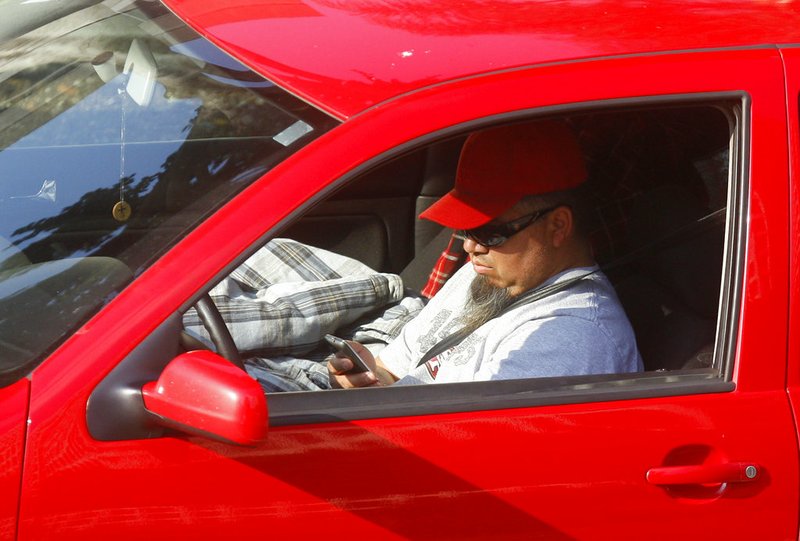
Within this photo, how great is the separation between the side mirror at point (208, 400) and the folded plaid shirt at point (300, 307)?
63cm

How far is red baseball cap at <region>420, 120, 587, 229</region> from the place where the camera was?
7.80 feet

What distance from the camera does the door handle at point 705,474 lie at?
1.82m

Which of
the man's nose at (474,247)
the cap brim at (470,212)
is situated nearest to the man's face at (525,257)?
the man's nose at (474,247)

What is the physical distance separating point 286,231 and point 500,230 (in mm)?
728

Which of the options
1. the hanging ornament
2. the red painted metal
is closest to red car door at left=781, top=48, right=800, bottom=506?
the hanging ornament

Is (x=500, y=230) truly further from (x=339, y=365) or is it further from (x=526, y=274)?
(x=339, y=365)

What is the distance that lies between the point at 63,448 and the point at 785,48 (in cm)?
137

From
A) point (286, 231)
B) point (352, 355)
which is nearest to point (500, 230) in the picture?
point (352, 355)

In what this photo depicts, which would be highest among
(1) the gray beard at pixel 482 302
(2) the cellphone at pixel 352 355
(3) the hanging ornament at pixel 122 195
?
(3) the hanging ornament at pixel 122 195

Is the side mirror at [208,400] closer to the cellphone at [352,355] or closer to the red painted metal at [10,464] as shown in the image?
the red painted metal at [10,464]

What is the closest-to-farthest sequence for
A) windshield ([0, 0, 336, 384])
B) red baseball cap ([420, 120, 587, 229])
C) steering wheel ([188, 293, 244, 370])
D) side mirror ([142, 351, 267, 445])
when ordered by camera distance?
side mirror ([142, 351, 267, 445]) < windshield ([0, 0, 336, 384]) < steering wheel ([188, 293, 244, 370]) < red baseball cap ([420, 120, 587, 229])

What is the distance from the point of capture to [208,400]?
62.3 inches

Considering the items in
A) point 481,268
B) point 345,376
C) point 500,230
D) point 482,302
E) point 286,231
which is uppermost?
point 286,231

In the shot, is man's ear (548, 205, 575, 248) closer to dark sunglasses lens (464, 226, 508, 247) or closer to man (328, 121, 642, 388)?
man (328, 121, 642, 388)
